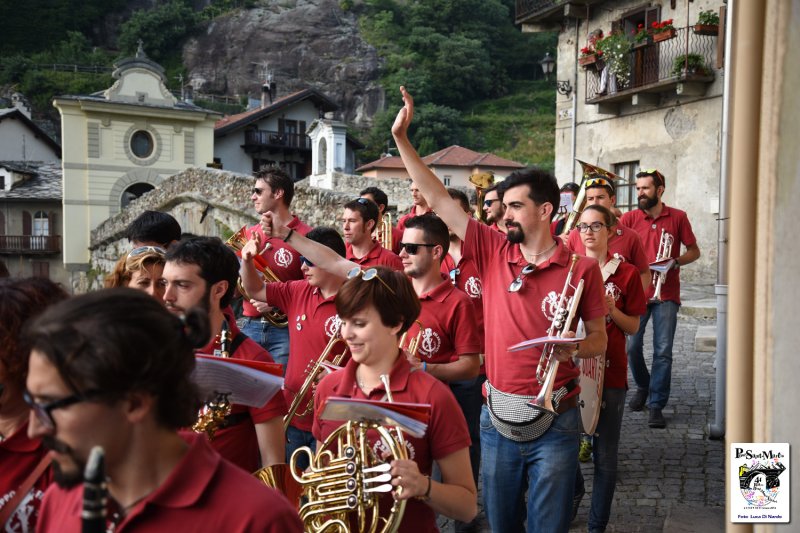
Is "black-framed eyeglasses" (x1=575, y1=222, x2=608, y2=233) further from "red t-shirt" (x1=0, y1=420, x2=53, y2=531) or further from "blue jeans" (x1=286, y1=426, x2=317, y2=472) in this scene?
"red t-shirt" (x1=0, y1=420, x2=53, y2=531)

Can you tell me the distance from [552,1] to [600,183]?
1804 centimetres

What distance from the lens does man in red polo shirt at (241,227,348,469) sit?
4.59 m

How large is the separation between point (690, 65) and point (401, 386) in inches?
684

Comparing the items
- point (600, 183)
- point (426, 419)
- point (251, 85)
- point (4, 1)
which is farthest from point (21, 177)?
point (426, 419)

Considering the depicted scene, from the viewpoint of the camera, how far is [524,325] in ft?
12.9

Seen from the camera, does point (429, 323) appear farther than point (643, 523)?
No

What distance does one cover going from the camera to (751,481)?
131 inches

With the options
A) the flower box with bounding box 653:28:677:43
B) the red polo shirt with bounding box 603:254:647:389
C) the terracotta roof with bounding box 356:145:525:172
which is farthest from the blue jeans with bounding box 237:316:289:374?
the terracotta roof with bounding box 356:145:525:172

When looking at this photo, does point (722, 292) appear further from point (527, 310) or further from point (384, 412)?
point (384, 412)

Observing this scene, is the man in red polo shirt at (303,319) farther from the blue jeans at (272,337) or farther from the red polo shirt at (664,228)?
the red polo shirt at (664,228)

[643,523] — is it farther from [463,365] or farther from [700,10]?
[700,10]

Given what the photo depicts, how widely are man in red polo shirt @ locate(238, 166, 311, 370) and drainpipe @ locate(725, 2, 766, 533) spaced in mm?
4377

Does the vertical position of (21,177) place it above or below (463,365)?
above

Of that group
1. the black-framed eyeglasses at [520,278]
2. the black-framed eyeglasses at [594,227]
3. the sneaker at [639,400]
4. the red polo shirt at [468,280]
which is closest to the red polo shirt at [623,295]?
the black-framed eyeglasses at [594,227]
